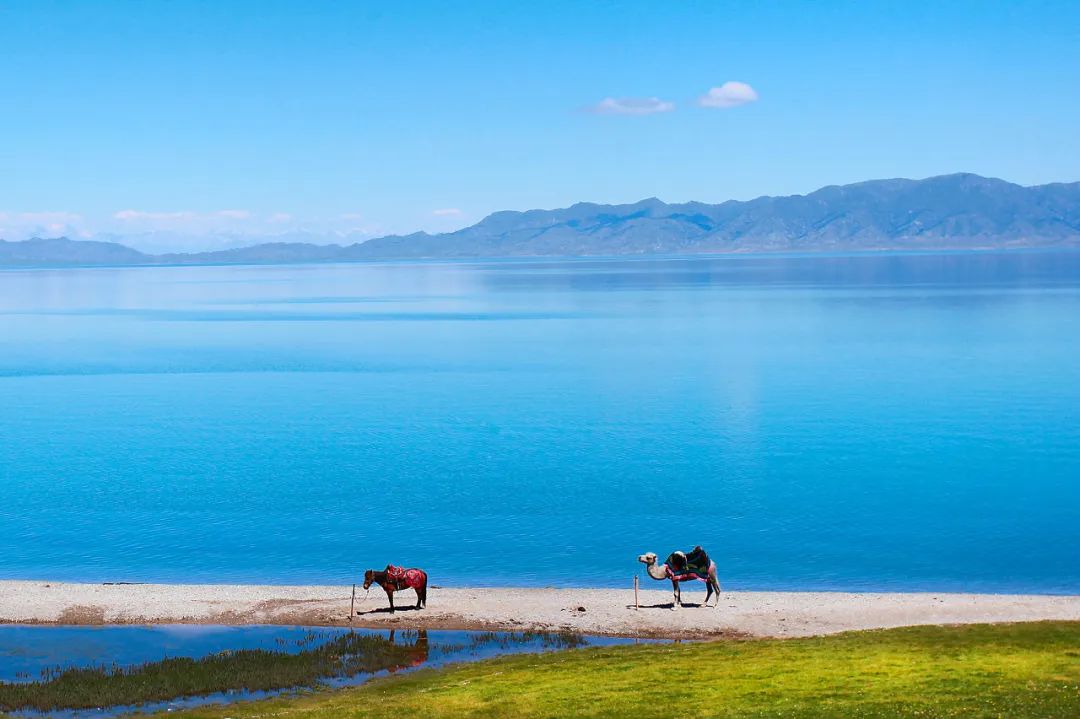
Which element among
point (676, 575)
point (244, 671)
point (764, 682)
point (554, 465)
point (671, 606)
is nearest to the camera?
point (764, 682)

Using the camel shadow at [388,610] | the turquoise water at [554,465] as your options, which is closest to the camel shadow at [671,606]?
the turquoise water at [554,465]

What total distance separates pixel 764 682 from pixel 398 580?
15.7m

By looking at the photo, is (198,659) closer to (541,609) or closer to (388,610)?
(388,610)

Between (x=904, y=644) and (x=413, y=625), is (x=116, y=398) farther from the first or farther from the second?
(x=904, y=644)

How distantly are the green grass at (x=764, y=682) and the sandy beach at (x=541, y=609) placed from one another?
365 centimetres

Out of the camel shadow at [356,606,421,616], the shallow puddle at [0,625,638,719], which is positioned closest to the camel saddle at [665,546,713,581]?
the shallow puddle at [0,625,638,719]

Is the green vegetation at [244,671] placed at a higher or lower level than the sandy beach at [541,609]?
higher

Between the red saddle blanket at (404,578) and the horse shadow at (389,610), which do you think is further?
the horse shadow at (389,610)

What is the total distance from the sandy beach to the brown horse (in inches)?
23.1

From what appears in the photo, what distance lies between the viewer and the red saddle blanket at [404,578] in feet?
131

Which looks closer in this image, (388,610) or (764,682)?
(764,682)

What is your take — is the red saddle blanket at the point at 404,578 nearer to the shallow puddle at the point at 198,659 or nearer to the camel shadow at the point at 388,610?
the camel shadow at the point at 388,610

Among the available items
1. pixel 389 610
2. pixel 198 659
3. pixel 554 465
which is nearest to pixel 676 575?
pixel 389 610

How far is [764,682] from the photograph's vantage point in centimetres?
2862
